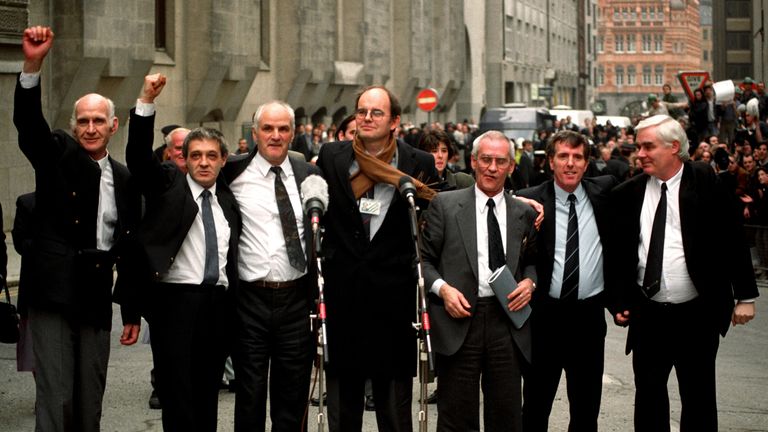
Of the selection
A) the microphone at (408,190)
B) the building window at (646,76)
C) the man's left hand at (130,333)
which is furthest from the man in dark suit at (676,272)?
the building window at (646,76)

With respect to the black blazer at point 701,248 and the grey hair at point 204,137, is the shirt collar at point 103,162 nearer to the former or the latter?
the grey hair at point 204,137

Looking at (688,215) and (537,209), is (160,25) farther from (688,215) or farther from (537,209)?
(688,215)

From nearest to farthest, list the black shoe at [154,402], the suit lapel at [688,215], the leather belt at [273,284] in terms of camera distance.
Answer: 1. the leather belt at [273,284]
2. the suit lapel at [688,215]
3. the black shoe at [154,402]

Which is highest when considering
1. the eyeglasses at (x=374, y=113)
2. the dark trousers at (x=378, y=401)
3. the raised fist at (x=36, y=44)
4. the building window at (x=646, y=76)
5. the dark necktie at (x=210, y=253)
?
the building window at (x=646, y=76)

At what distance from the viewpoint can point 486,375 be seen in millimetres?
7363

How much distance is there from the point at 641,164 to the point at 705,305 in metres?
0.87

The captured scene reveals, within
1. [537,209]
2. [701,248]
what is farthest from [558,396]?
[537,209]

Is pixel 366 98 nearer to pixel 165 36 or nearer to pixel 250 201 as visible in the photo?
pixel 250 201

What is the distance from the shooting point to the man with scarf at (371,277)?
734cm

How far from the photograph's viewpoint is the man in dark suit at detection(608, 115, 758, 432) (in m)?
7.71

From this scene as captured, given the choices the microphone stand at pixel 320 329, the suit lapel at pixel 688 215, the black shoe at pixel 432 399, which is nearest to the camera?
the microphone stand at pixel 320 329

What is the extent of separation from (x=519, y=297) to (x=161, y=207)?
1945 millimetres

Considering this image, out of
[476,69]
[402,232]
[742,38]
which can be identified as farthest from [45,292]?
[742,38]

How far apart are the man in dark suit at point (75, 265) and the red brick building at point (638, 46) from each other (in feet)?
562
